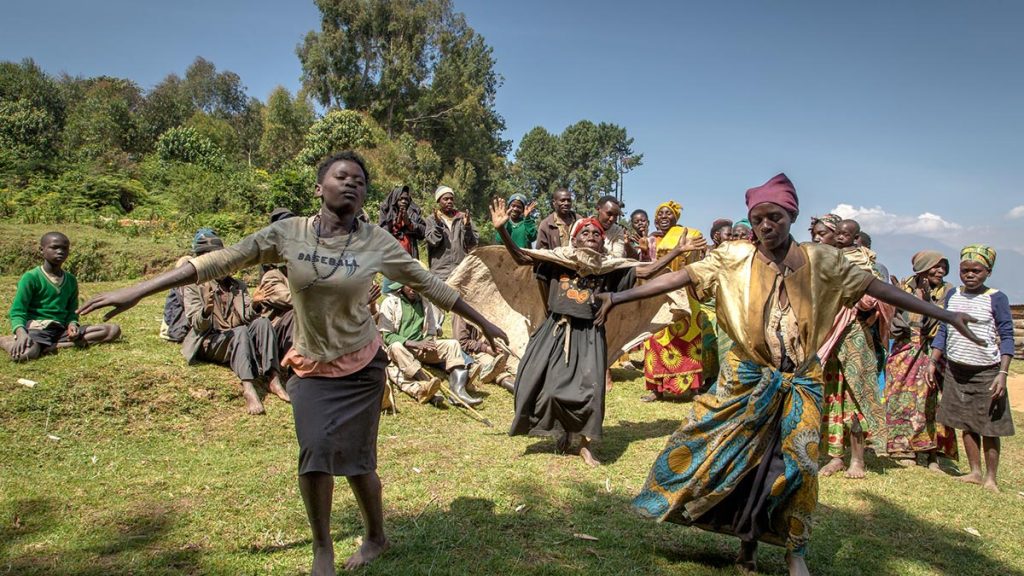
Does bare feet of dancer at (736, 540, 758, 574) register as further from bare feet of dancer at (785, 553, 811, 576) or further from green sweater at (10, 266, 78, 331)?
green sweater at (10, 266, 78, 331)

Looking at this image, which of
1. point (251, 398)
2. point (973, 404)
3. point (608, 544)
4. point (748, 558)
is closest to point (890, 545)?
point (748, 558)

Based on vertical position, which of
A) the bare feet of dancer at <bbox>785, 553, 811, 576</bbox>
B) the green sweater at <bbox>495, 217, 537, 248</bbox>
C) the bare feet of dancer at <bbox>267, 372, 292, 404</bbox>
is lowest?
the bare feet of dancer at <bbox>785, 553, 811, 576</bbox>

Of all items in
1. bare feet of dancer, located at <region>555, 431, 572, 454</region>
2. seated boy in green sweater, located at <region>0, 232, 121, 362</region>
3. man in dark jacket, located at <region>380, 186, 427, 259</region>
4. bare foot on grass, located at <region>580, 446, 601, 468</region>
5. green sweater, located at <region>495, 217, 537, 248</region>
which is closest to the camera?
bare foot on grass, located at <region>580, 446, 601, 468</region>

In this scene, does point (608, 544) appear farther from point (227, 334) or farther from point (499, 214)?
point (227, 334)

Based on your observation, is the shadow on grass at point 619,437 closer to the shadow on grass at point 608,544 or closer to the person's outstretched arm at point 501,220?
the shadow on grass at point 608,544

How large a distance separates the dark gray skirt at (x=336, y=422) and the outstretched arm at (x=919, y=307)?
282 cm

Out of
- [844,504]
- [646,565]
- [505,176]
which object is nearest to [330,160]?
[646,565]

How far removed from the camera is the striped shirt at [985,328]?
605 centimetres

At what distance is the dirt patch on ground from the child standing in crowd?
6301mm

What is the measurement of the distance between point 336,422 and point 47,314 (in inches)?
212

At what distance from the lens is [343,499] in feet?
15.3

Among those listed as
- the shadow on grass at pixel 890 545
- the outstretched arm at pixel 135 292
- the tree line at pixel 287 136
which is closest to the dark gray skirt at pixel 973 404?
the shadow on grass at pixel 890 545

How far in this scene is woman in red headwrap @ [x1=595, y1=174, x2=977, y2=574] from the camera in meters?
3.50

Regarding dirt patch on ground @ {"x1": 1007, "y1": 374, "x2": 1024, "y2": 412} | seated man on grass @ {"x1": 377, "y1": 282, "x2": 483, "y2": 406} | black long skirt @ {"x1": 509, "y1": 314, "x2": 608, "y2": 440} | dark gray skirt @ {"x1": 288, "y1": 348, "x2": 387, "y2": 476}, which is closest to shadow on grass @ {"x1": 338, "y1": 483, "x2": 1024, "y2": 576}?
dark gray skirt @ {"x1": 288, "y1": 348, "x2": 387, "y2": 476}
